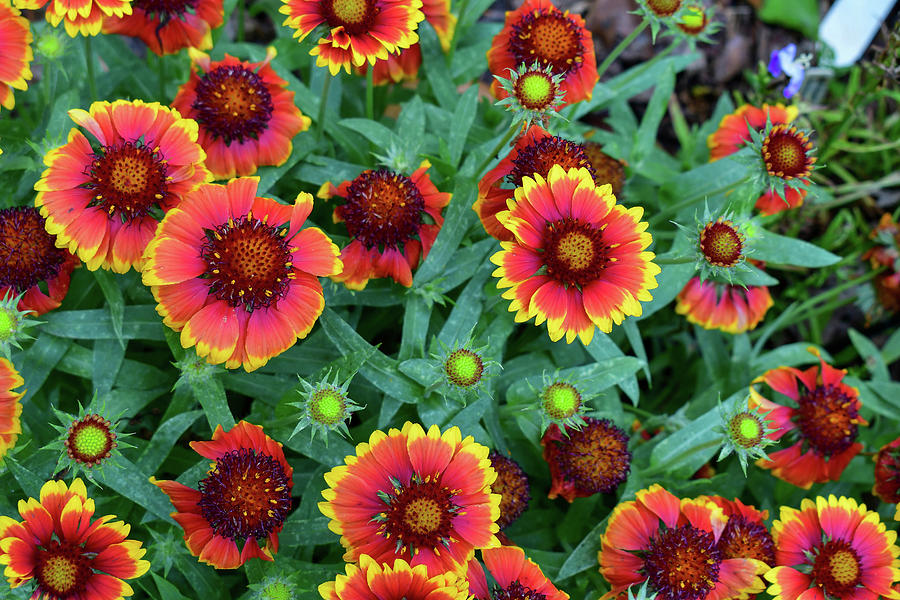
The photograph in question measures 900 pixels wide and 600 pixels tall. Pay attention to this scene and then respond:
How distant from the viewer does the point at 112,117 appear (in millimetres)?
1788

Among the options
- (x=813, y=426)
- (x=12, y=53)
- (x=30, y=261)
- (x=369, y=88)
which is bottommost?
(x=30, y=261)

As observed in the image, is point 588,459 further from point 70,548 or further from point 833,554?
point 70,548

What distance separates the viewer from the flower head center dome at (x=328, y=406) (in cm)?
163

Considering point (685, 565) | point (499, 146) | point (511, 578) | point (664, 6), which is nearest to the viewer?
point (511, 578)

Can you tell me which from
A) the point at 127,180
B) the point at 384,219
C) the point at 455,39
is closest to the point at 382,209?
the point at 384,219

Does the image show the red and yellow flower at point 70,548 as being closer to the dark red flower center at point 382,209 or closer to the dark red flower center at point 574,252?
the dark red flower center at point 382,209

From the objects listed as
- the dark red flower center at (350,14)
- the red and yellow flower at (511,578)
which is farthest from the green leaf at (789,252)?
the dark red flower center at (350,14)

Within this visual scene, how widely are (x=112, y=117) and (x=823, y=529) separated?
2.09m

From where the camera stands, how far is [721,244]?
1.80 metres

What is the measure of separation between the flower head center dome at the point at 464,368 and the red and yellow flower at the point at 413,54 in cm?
96

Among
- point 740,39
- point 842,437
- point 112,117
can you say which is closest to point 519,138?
point 112,117

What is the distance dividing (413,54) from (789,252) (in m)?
1.33

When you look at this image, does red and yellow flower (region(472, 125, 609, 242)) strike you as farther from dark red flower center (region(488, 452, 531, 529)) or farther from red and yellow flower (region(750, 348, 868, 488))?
red and yellow flower (region(750, 348, 868, 488))

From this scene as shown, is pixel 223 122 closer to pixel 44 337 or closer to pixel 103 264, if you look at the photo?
pixel 103 264
